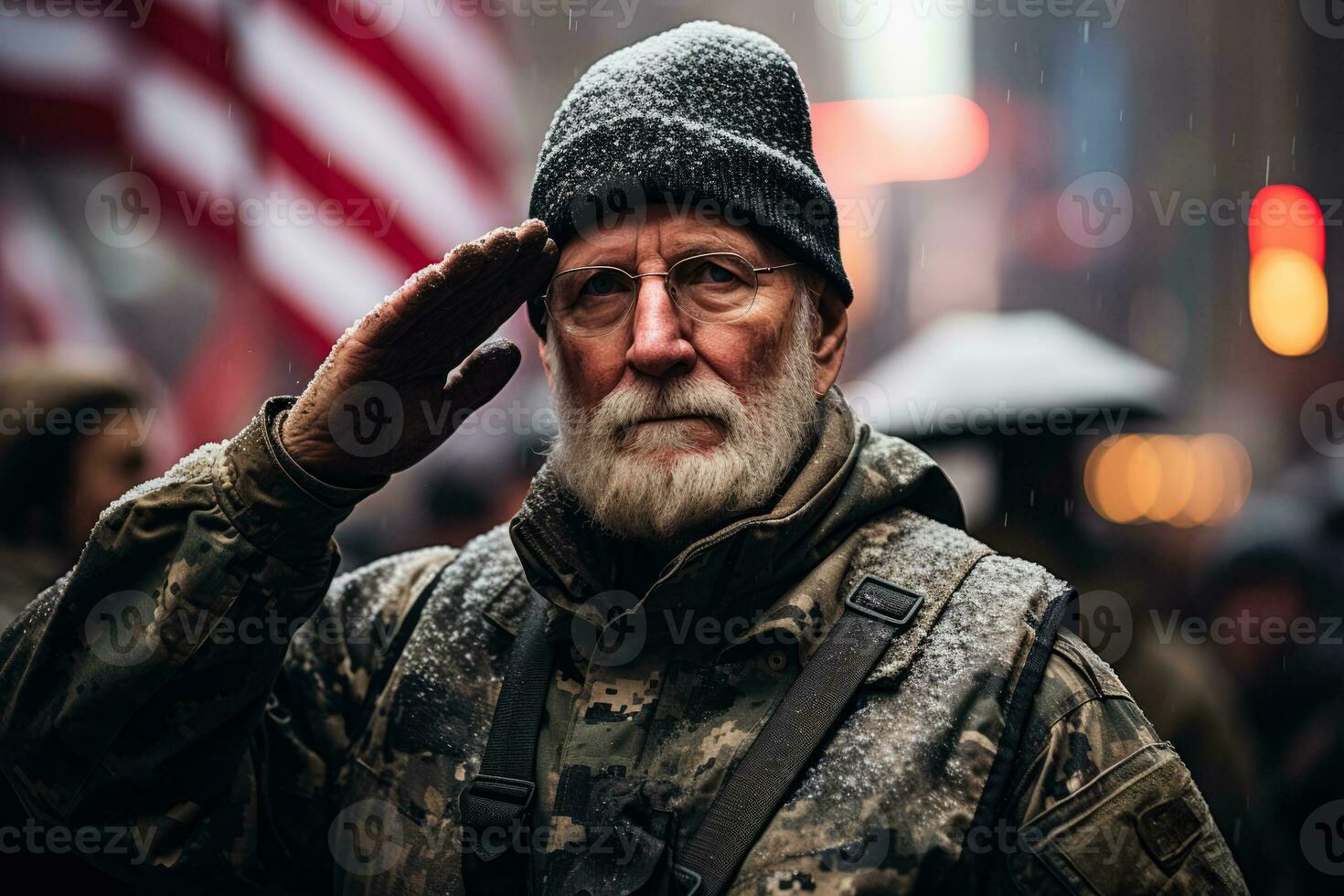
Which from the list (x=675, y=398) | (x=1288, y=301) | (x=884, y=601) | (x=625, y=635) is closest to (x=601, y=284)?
(x=675, y=398)

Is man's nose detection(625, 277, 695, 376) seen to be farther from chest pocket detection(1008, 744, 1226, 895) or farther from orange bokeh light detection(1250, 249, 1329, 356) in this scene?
orange bokeh light detection(1250, 249, 1329, 356)

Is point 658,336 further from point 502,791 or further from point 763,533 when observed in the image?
point 502,791

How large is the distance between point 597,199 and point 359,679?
1190mm

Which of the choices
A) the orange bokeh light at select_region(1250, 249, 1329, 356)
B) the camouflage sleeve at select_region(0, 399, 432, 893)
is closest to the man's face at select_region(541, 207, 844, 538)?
the camouflage sleeve at select_region(0, 399, 432, 893)

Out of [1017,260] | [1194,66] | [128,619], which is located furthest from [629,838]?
→ [1194,66]

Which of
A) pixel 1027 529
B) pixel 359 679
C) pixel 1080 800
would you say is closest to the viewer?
pixel 1080 800

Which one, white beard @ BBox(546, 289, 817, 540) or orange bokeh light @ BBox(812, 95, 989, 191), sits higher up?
orange bokeh light @ BBox(812, 95, 989, 191)

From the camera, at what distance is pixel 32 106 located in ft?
20.2

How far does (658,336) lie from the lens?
6.94ft

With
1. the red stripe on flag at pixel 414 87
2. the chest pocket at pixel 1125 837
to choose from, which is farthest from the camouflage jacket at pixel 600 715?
the red stripe on flag at pixel 414 87

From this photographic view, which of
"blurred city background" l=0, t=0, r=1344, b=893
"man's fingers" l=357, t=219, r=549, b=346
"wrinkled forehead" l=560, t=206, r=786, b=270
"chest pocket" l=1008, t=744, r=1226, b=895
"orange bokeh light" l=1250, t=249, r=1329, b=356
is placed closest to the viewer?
"chest pocket" l=1008, t=744, r=1226, b=895

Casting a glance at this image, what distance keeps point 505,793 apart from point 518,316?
526 cm

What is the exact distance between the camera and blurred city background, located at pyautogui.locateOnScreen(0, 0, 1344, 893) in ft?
11.7

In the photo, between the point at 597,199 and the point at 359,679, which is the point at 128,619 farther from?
the point at 597,199
